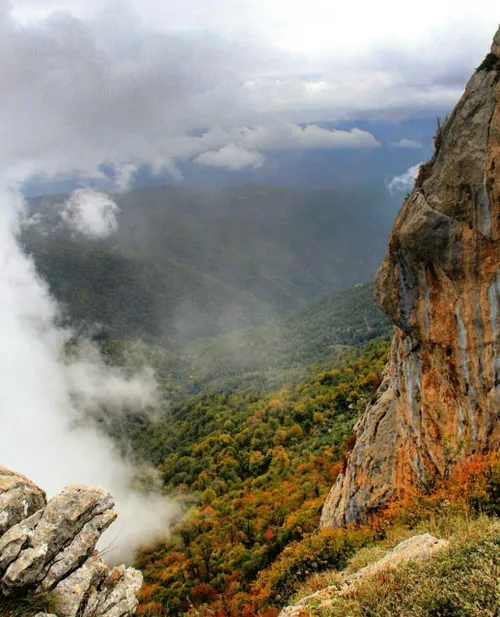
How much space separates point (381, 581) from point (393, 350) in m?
19.9

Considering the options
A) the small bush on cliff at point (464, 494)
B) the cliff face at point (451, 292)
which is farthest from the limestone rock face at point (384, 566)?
the cliff face at point (451, 292)

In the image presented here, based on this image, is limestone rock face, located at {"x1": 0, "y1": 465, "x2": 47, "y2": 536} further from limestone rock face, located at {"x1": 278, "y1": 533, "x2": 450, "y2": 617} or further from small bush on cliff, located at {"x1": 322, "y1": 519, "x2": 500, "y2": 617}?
small bush on cliff, located at {"x1": 322, "y1": 519, "x2": 500, "y2": 617}

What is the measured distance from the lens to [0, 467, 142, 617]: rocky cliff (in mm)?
13797

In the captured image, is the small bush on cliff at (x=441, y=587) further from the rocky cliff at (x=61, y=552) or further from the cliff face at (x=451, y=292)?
the cliff face at (x=451, y=292)

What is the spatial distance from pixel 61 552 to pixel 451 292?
2007cm

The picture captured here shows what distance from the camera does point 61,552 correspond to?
15000mm

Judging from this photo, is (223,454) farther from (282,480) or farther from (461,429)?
(461,429)

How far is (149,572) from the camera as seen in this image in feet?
258

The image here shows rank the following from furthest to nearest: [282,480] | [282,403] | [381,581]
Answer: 1. [282,403]
2. [282,480]
3. [381,581]

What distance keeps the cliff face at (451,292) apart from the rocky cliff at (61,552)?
1638 centimetres

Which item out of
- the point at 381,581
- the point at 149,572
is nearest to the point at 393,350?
the point at 381,581

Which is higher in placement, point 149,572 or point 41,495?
point 41,495

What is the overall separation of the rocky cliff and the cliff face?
53.7ft

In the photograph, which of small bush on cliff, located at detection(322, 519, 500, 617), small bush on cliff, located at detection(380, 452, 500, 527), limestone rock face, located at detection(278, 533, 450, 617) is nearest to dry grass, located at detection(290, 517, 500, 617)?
small bush on cliff, located at detection(322, 519, 500, 617)
